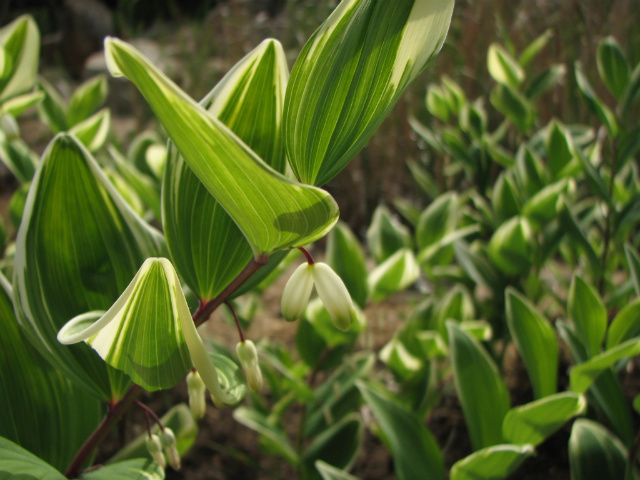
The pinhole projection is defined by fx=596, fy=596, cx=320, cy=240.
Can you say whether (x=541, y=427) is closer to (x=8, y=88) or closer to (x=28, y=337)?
(x=28, y=337)

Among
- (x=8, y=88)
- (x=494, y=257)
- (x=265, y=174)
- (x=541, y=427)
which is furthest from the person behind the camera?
(x=494, y=257)

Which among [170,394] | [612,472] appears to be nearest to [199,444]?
[170,394]

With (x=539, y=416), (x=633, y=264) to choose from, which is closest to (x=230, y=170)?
(x=539, y=416)

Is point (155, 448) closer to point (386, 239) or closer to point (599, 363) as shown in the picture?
point (599, 363)

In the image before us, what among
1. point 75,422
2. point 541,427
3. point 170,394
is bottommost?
point 170,394

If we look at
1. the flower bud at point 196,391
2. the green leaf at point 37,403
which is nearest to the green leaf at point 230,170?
the flower bud at point 196,391
